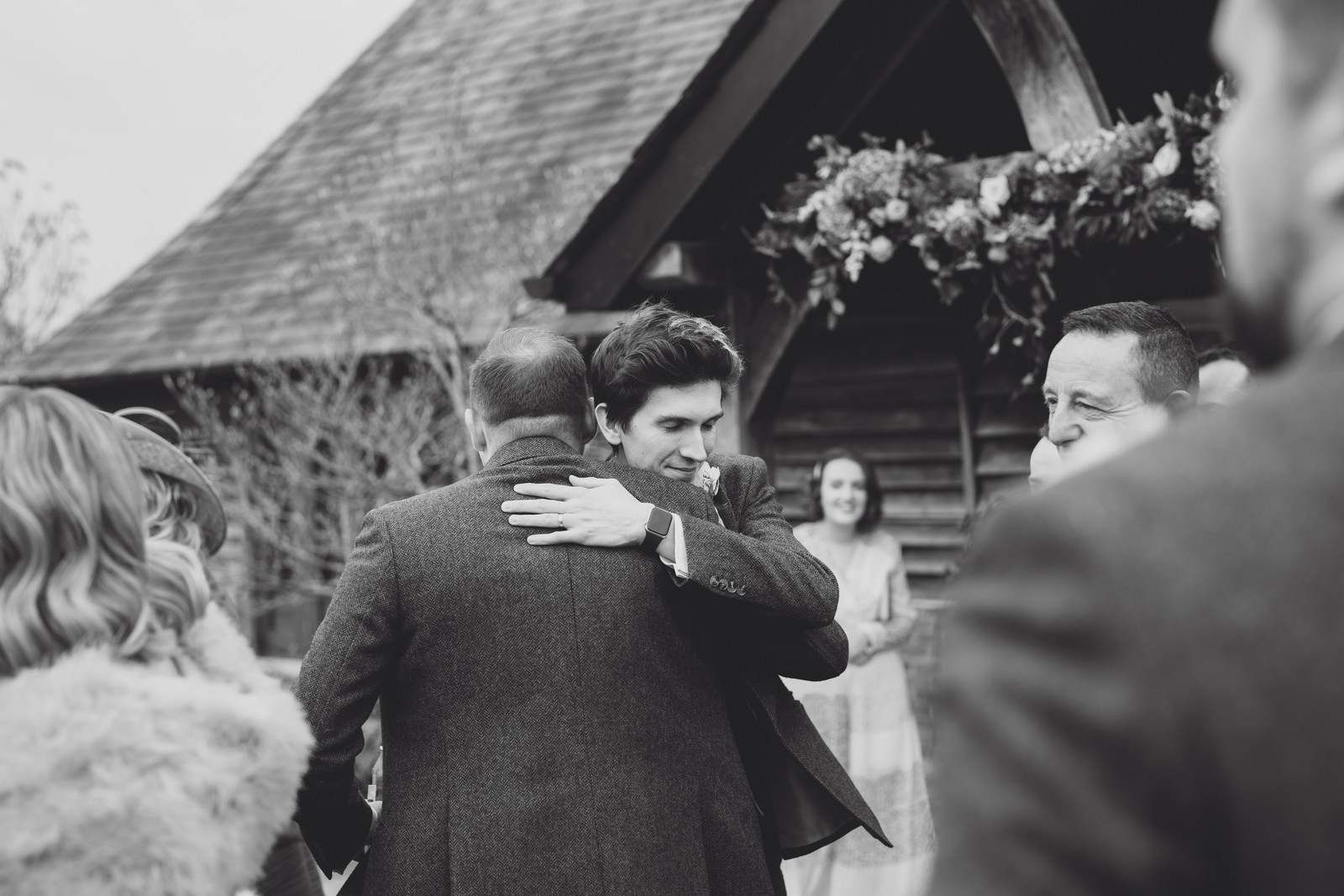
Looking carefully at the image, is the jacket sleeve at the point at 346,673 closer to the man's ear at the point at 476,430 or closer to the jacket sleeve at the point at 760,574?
the man's ear at the point at 476,430

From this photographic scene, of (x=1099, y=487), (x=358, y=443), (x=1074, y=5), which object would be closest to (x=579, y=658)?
(x=1099, y=487)

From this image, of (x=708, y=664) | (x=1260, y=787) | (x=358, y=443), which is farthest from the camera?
(x=358, y=443)

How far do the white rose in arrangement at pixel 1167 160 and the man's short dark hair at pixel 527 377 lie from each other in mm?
2288

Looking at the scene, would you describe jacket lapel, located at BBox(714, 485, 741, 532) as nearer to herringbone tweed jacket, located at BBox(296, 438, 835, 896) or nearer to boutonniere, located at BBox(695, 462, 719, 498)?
boutonniere, located at BBox(695, 462, 719, 498)

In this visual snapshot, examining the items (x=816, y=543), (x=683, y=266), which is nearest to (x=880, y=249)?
(x=683, y=266)

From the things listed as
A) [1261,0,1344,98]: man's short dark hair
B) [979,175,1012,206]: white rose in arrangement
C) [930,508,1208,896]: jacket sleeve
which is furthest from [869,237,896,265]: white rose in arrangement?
[930,508,1208,896]: jacket sleeve

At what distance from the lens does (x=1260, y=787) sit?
0.70 metres

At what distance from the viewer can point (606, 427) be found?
114 inches

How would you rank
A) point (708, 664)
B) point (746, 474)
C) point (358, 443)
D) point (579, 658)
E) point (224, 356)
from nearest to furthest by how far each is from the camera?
1. point (579, 658)
2. point (708, 664)
3. point (746, 474)
4. point (358, 443)
5. point (224, 356)

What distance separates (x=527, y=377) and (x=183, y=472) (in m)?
0.67

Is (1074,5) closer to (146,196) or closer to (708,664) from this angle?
(708,664)

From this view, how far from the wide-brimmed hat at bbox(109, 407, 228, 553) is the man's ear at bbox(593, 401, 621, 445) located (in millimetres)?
862

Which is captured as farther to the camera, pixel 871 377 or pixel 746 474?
pixel 871 377

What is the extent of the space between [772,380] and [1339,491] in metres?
4.57
